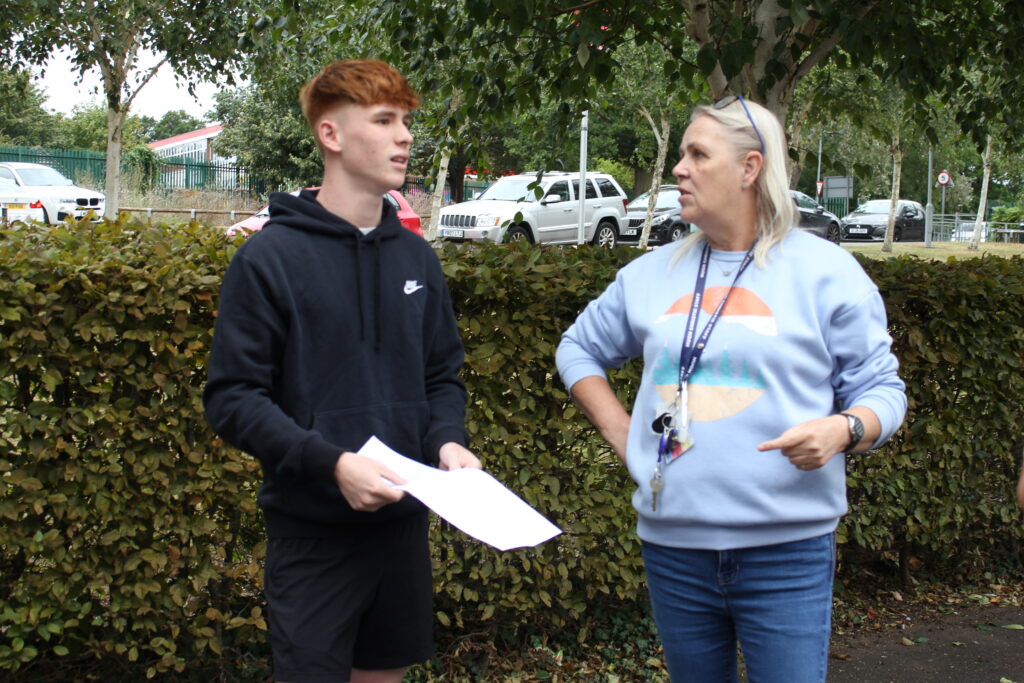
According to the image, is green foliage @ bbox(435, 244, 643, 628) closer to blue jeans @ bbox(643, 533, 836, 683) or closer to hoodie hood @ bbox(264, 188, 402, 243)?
hoodie hood @ bbox(264, 188, 402, 243)

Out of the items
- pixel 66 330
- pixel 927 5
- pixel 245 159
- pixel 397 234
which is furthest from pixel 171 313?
pixel 245 159

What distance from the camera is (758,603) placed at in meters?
2.25

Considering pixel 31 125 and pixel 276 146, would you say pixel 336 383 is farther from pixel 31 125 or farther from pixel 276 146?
pixel 31 125

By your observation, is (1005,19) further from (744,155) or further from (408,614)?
(408,614)

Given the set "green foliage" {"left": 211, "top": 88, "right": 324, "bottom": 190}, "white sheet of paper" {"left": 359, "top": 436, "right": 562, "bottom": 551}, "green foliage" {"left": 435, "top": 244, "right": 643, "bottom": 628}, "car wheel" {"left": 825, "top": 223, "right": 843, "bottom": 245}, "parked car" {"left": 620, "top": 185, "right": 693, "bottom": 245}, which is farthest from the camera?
"green foliage" {"left": 211, "top": 88, "right": 324, "bottom": 190}

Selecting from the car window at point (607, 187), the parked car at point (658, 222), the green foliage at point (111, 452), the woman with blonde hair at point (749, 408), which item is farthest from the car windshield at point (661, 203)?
the woman with blonde hair at point (749, 408)

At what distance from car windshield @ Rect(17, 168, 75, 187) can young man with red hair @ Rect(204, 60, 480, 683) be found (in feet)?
91.4

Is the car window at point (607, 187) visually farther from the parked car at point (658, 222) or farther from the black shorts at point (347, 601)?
the black shorts at point (347, 601)

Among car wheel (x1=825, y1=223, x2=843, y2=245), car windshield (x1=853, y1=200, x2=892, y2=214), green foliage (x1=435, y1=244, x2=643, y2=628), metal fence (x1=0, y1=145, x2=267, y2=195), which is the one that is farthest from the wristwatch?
car windshield (x1=853, y1=200, x2=892, y2=214)

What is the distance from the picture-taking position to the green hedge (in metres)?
3.33

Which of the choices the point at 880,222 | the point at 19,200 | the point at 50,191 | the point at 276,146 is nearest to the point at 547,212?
the point at 50,191

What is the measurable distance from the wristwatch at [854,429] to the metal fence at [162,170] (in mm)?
39083

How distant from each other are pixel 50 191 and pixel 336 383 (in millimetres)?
27434

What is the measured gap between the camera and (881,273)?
178 inches
